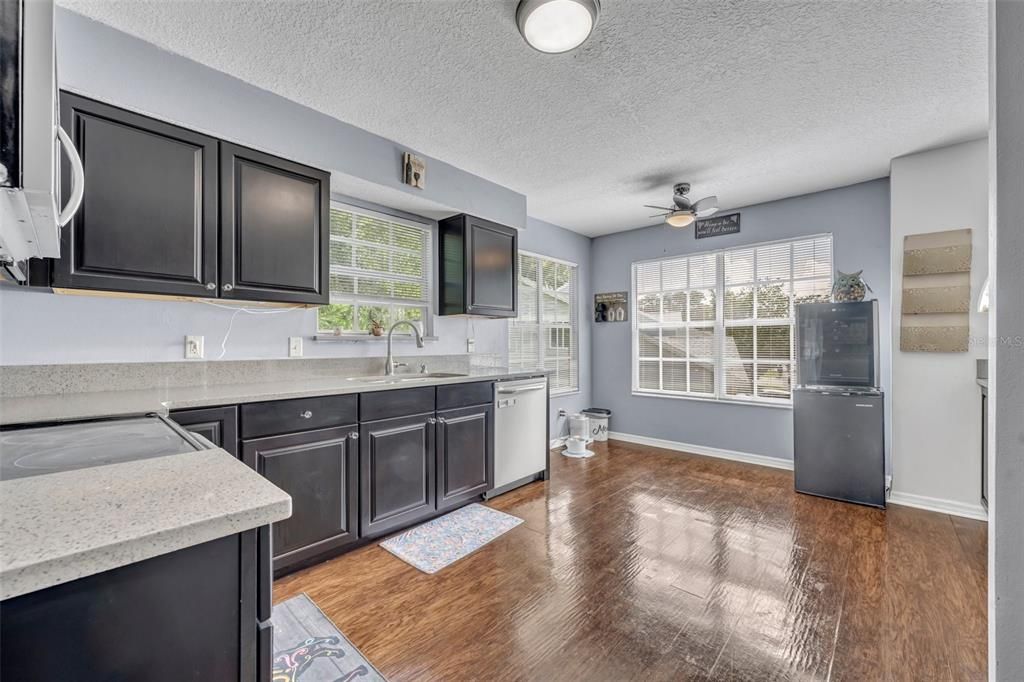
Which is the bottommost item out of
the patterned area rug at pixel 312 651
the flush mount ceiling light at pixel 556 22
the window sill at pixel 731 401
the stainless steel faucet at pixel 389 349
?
the patterned area rug at pixel 312 651

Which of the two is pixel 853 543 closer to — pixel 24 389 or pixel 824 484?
pixel 824 484

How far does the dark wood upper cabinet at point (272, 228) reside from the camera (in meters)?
2.22

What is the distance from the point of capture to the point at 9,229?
965 mm

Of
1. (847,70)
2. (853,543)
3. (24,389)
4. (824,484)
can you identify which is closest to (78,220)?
(24,389)

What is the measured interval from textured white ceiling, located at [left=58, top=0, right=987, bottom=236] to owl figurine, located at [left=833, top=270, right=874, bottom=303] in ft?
2.88

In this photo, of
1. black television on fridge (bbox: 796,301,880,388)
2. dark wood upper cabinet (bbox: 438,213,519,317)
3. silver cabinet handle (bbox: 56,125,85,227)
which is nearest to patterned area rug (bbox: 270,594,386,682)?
silver cabinet handle (bbox: 56,125,85,227)

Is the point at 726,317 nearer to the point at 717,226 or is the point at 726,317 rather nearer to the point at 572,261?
the point at 717,226

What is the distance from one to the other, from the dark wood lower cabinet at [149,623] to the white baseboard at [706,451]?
461 cm

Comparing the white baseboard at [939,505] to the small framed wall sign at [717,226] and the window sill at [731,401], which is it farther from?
the small framed wall sign at [717,226]

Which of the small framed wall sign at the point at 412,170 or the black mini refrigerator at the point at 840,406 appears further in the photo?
the black mini refrigerator at the point at 840,406

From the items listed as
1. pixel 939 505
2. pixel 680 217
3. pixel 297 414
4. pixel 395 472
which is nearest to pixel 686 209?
pixel 680 217

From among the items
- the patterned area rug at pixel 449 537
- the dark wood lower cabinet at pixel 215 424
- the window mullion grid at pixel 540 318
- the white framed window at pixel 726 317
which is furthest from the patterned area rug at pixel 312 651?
the white framed window at pixel 726 317

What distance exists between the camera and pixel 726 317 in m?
4.57

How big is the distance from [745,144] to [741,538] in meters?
2.65
